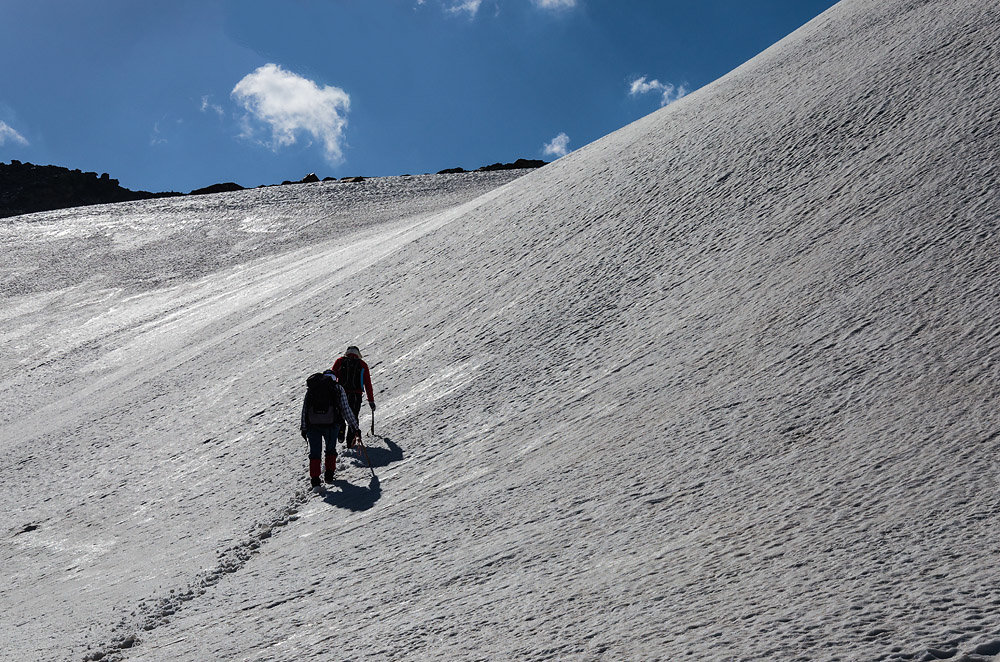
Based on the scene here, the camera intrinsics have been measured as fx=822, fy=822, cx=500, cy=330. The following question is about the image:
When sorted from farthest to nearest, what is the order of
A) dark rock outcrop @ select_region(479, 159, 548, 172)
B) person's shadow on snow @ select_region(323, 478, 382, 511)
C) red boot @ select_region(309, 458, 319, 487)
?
dark rock outcrop @ select_region(479, 159, 548, 172)
red boot @ select_region(309, 458, 319, 487)
person's shadow on snow @ select_region(323, 478, 382, 511)

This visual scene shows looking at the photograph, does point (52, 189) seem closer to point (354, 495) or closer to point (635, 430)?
point (354, 495)

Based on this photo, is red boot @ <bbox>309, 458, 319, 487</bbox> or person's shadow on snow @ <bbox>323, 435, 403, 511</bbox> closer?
person's shadow on snow @ <bbox>323, 435, 403, 511</bbox>

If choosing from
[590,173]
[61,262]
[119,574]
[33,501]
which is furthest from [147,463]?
[61,262]

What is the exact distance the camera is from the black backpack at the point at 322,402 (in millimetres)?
8789

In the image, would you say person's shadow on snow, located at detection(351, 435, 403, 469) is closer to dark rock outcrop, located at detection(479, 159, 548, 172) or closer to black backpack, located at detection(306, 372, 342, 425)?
black backpack, located at detection(306, 372, 342, 425)

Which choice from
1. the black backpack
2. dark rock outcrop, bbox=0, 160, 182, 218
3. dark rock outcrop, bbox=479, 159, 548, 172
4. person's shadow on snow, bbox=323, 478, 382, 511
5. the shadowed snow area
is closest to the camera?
the shadowed snow area

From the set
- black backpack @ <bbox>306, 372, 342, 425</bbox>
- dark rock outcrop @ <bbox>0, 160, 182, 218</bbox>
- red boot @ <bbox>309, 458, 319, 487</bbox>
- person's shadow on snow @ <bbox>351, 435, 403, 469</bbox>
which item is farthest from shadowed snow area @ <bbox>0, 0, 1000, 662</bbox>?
dark rock outcrop @ <bbox>0, 160, 182, 218</bbox>

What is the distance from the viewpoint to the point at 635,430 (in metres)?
6.91

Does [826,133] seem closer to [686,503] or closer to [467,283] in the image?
[467,283]

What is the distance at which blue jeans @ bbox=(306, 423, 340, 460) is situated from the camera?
8.71m

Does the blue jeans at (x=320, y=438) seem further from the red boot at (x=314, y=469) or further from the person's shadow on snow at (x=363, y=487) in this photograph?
the person's shadow on snow at (x=363, y=487)

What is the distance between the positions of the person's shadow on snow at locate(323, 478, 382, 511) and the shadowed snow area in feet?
0.18

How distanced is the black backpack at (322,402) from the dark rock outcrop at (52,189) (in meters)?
87.4

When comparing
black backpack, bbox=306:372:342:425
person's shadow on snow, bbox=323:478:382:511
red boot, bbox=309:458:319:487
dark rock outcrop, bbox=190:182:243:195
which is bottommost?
person's shadow on snow, bbox=323:478:382:511
